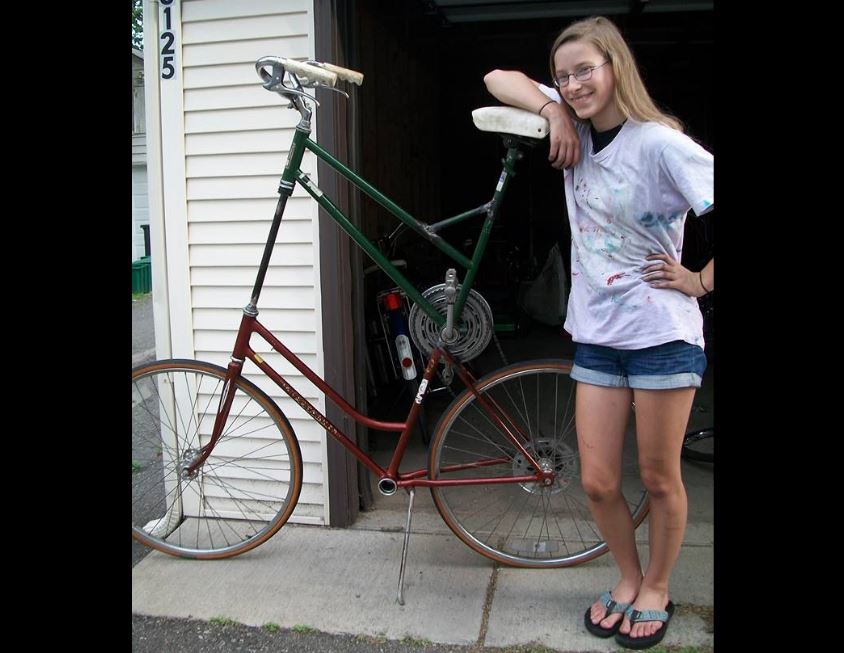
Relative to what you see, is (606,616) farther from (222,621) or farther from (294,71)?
(294,71)

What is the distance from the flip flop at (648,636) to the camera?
2289 millimetres

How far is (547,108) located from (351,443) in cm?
137

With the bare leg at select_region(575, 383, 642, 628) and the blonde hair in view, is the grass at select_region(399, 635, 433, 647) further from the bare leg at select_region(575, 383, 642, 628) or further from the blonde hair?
the blonde hair

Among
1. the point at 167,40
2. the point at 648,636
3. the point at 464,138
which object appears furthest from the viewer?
the point at 464,138

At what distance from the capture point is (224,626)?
8.29ft

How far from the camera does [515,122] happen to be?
7.21 ft

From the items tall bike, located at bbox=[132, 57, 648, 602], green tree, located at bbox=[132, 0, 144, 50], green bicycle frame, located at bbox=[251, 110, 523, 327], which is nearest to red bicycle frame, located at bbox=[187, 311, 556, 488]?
tall bike, located at bbox=[132, 57, 648, 602]

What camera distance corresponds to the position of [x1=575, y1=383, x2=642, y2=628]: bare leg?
7.31ft

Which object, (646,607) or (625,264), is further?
(646,607)

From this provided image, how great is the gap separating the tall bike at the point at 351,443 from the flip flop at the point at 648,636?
0.30 m

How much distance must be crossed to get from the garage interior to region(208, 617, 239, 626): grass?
77 centimetres

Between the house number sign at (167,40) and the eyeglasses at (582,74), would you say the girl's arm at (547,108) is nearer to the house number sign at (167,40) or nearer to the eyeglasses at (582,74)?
the eyeglasses at (582,74)

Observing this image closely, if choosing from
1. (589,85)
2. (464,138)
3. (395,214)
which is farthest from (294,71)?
(464,138)
